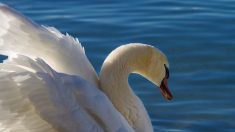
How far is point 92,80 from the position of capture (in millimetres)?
5469

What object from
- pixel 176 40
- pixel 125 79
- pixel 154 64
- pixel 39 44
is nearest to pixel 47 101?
pixel 39 44

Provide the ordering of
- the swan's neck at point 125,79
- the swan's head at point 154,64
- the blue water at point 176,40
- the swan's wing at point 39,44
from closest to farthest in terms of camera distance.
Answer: the swan's wing at point 39,44
the swan's neck at point 125,79
the swan's head at point 154,64
the blue water at point 176,40

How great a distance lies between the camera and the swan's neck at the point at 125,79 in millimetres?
5523

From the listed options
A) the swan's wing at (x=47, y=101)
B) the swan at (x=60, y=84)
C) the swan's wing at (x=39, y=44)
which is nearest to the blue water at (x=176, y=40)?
the swan at (x=60, y=84)

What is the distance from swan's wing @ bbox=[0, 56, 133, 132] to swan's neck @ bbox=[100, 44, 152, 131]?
73 centimetres

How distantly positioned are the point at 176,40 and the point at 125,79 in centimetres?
345

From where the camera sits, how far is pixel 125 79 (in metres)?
5.62

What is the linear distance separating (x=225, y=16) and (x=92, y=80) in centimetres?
461

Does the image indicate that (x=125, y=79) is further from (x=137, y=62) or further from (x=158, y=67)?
(x=158, y=67)

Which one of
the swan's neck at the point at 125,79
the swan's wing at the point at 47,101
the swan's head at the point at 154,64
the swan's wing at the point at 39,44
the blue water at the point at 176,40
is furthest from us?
the blue water at the point at 176,40

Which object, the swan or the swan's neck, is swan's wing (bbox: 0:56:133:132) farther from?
the swan's neck

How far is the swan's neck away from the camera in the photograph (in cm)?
552

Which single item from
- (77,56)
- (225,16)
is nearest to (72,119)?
(77,56)

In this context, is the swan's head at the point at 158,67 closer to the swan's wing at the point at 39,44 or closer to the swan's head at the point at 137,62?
the swan's head at the point at 137,62
